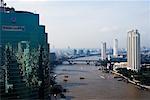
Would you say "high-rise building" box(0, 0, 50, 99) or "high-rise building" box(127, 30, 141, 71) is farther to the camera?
"high-rise building" box(127, 30, 141, 71)

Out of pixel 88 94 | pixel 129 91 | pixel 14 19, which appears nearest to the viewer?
pixel 14 19

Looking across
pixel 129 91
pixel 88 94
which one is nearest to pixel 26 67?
pixel 88 94

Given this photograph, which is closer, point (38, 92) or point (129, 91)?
point (38, 92)

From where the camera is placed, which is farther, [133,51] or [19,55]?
[133,51]

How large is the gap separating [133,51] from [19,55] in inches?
340

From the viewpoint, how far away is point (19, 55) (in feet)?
13.4

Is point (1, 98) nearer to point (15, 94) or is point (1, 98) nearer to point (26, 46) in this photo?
point (15, 94)

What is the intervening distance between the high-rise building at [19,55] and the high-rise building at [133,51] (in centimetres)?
768

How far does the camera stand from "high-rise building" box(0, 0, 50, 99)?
3.91m

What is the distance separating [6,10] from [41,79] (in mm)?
1003

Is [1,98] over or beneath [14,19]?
beneath

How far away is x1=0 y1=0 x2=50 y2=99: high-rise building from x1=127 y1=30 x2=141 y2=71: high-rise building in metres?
7.68

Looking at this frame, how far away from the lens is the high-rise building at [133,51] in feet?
39.0

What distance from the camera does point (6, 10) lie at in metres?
4.25
